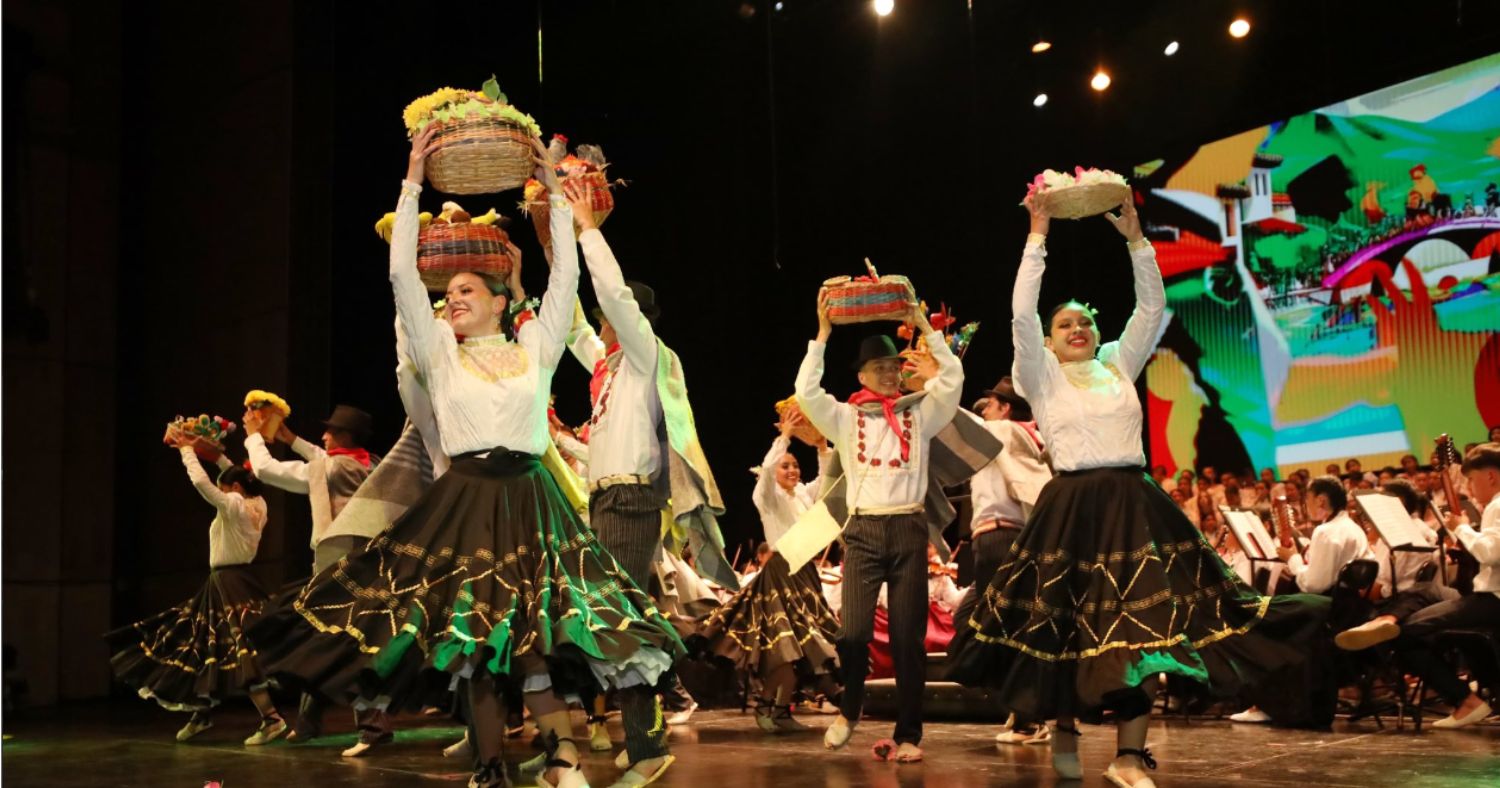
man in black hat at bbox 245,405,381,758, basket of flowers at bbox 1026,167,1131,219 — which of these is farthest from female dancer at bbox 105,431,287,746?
basket of flowers at bbox 1026,167,1131,219

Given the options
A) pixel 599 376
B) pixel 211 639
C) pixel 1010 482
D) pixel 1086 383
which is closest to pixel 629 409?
pixel 599 376

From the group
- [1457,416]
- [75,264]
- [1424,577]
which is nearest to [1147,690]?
[1424,577]

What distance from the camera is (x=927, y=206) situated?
11.1 m

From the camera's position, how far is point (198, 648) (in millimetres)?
6895

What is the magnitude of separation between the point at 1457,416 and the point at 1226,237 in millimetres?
2363

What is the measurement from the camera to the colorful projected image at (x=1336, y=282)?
32.7 feet

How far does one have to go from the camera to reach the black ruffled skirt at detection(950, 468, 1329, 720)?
12.7ft

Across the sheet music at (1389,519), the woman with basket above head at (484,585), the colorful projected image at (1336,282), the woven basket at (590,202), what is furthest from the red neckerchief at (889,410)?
the colorful projected image at (1336,282)

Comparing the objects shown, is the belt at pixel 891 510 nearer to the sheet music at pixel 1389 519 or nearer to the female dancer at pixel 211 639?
the sheet music at pixel 1389 519

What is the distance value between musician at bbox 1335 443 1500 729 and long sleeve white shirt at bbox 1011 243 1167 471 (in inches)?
85.5

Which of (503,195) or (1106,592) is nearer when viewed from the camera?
(1106,592)

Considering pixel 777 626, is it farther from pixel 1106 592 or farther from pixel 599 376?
pixel 1106 592

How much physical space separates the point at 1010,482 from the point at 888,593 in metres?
1.11

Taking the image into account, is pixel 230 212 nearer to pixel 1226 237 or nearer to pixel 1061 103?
pixel 1061 103
